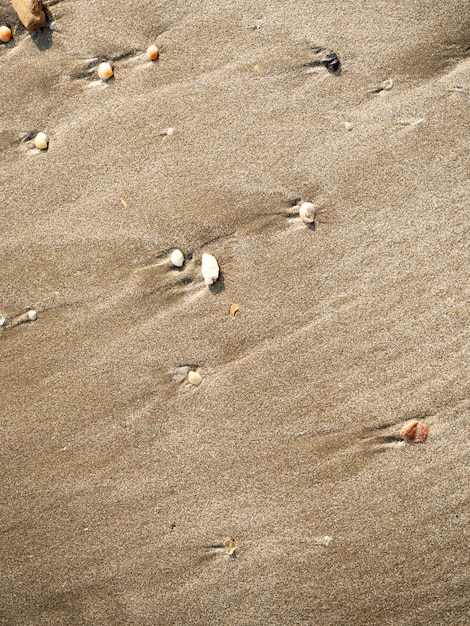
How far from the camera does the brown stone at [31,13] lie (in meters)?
2.25

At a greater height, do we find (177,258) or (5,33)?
(5,33)

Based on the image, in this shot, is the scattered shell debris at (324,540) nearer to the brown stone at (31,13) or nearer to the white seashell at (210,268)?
the white seashell at (210,268)

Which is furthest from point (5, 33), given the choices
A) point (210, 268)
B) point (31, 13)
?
point (210, 268)

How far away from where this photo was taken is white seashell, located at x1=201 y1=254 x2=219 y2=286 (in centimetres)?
226

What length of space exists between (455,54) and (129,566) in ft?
9.71

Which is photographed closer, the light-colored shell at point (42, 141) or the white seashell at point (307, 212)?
the white seashell at point (307, 212)

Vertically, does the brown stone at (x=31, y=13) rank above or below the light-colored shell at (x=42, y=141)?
above

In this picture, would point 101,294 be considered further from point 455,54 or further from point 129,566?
point 455,54

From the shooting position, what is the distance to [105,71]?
2289mm

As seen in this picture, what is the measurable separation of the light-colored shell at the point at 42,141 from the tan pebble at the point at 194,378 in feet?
4.39

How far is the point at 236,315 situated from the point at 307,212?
1.97 ft

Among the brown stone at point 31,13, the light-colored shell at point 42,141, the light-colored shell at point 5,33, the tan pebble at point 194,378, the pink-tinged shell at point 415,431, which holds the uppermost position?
the brown stone at point 31,13

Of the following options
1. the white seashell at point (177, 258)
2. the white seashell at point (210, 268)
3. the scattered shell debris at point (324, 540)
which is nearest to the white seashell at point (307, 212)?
the white seashell at point (210, 268)

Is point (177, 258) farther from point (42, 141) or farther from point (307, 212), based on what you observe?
point (42, 141)
